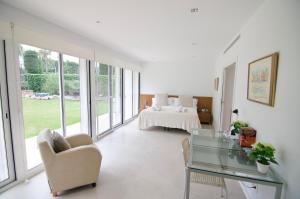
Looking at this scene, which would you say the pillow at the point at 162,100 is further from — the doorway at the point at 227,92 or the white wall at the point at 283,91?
the white wall at the point at 283,91

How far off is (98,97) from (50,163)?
89.3 inches

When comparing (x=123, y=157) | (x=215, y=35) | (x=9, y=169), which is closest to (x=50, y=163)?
(x=9, y=169)

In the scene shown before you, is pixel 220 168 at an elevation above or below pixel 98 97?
below

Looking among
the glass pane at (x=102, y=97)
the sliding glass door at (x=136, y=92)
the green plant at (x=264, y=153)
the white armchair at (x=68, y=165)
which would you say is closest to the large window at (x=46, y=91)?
the glass pane at (x=102, y=97)

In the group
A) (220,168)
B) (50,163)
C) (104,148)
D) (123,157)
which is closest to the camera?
(220,168)

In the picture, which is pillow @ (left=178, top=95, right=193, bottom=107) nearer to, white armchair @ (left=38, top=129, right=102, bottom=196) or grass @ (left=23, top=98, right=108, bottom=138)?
grass @ (left=23, top=98, right=108, bottom=138)

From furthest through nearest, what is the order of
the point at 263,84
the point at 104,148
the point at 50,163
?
the point at 104,148
the point at 50,163
the point at 263,84

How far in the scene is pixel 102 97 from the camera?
13.7ft

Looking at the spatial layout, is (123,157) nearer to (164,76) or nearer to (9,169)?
(9,169)

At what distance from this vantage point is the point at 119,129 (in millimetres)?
4852

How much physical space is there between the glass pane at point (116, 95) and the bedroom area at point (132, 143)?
111cm

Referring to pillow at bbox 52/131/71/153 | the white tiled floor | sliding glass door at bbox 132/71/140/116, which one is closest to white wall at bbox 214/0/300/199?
the white tiled floor

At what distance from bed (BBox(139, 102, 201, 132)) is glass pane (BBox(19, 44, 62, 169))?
243 centimetres

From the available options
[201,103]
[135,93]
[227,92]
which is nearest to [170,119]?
[227,92]
